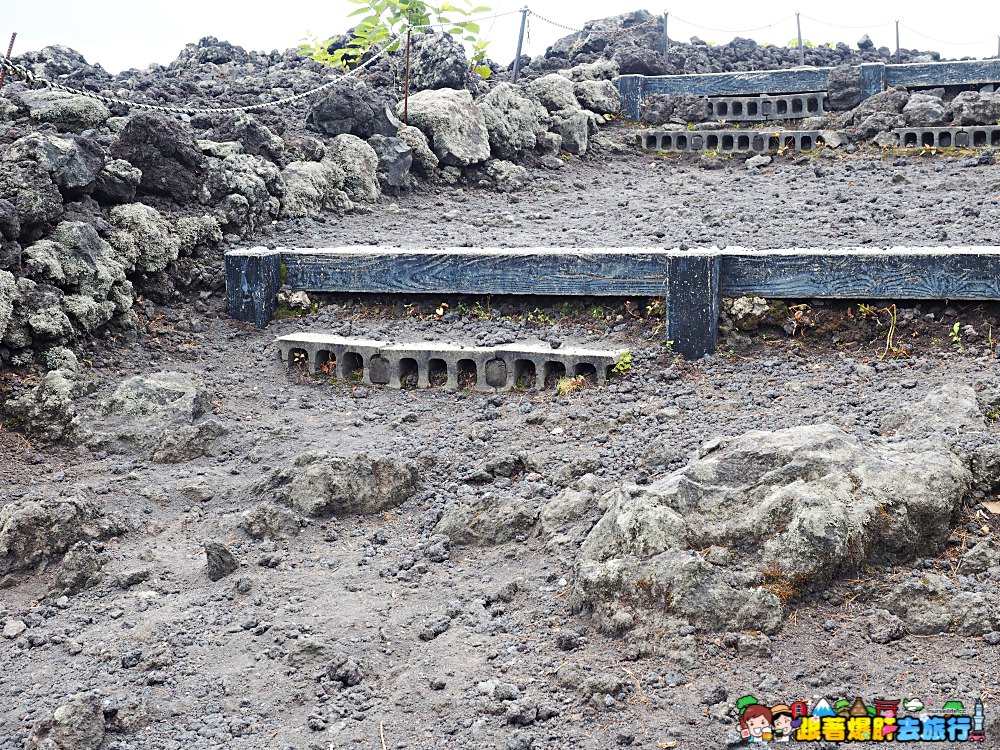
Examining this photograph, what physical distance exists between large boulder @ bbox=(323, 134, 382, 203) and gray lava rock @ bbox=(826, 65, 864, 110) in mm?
6825

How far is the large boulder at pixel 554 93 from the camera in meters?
13.8

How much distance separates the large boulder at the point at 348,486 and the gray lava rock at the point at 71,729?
1.75 m

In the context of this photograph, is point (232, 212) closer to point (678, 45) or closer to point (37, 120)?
point (37, 120)

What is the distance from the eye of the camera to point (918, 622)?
384 centimetres

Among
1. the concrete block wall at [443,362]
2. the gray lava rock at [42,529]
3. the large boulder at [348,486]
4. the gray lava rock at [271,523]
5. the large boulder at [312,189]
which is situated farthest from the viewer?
the large boulder at [312,189]

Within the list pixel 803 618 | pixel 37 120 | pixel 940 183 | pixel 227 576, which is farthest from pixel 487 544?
pixel 940 183

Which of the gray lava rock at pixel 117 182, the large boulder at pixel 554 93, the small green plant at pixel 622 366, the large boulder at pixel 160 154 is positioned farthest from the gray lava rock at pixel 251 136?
the small green plant at pixel 622 366

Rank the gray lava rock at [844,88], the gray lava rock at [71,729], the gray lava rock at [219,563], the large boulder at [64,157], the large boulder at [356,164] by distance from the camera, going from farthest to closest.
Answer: the gray lava rock at [844,88]
the large boulder at [356,164]
the large boulder at [64,157]
the gray lava rock at [219,563]
the gray lava rock at [71,729]

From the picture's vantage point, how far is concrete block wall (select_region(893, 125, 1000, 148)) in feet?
40.3

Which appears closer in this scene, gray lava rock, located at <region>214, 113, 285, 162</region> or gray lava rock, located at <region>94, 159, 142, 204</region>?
gray lava rock, located at <region>94, 159, 142, 204</region>

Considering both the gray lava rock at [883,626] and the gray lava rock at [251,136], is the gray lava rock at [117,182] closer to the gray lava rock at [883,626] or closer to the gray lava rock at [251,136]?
the gray lava rock at [251,136]

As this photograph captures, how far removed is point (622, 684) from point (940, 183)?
8.16 metres

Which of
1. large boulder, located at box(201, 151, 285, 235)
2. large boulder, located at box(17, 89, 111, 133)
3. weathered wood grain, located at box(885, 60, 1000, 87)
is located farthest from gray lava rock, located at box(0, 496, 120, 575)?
weathered wood grain, located at box(885, 60, 1000, 87)

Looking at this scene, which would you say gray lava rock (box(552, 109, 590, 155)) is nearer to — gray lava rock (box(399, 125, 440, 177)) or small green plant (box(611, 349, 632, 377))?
gray lava rock (box(399, 125, 440, 177))
